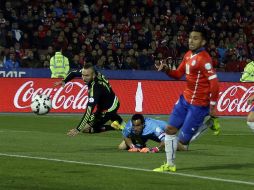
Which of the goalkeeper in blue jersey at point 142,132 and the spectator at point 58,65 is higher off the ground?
the goalkeeper in blue jersey at point 142,132

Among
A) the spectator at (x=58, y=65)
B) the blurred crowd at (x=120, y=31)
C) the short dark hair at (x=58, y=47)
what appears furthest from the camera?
the short dark hair at (x=58, y=47)

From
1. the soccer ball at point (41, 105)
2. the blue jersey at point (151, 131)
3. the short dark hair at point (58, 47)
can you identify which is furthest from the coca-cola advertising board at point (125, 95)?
the blue jersey at point (151, 131)

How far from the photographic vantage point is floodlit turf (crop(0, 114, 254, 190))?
37.7 ft

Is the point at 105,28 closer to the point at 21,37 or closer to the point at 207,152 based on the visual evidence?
the point at 21,37

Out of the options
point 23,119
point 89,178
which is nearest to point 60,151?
point 89,178

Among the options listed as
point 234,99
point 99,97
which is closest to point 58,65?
point 234,99

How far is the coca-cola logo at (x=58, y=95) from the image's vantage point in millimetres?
28734

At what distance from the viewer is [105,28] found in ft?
116

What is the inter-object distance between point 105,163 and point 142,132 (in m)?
2.23

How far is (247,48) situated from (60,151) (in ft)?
75.8

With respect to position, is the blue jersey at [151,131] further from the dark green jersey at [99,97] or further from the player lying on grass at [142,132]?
the dark green jersey at [99,97]

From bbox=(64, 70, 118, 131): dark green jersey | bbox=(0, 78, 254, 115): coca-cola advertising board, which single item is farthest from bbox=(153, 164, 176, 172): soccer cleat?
bbox=(0, 78, 254, 115): coca-cola advertising board

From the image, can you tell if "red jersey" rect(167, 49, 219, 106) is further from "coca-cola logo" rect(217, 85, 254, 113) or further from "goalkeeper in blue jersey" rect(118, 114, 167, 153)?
"coca-cola logo" rect(217, 85, 254, 113)

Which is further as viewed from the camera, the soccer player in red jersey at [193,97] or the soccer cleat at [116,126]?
the soccer cleat at [116,126]
